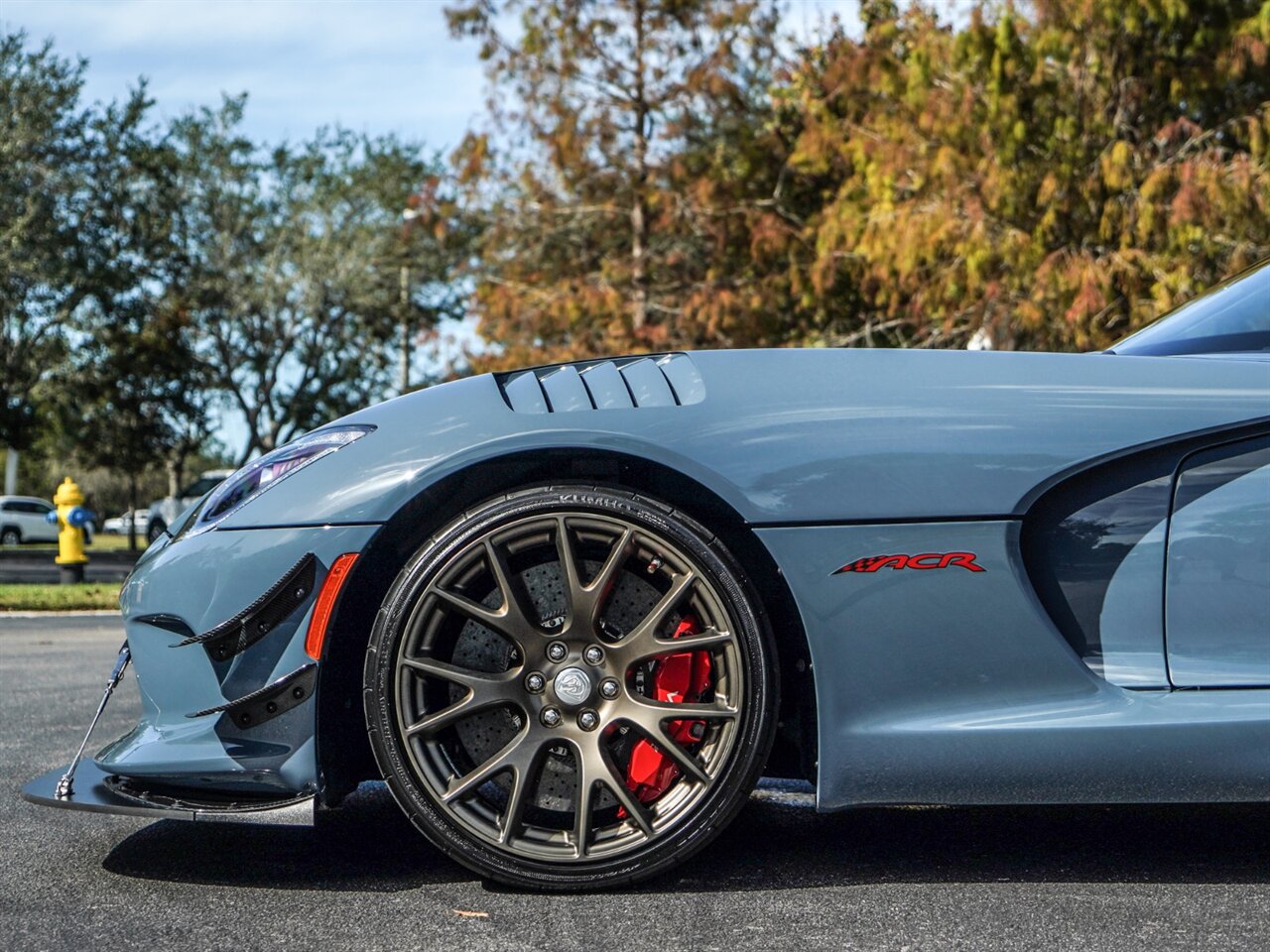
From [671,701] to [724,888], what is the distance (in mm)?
384

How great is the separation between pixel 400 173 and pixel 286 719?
32025mm

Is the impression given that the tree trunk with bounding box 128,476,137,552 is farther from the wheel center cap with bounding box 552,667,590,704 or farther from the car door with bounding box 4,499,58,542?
the wheel center cap with bounding box 552,667,590,704

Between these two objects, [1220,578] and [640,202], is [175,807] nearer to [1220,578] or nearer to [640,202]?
[1220,578]

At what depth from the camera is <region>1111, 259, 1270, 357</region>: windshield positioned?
3.01 meters

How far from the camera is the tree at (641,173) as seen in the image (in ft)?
58.7

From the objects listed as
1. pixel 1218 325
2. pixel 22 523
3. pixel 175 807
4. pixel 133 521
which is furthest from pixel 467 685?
pixel 22 523

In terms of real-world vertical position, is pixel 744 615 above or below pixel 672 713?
above

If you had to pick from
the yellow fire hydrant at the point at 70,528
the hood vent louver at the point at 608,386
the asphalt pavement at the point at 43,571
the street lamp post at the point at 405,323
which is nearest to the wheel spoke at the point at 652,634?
the hood vent louver at the point at 608,386

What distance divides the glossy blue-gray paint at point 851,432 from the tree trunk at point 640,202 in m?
Answer: 15.2

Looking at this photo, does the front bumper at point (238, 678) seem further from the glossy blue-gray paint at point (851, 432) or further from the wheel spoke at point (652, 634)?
the wheel spoke at point (652, 634)

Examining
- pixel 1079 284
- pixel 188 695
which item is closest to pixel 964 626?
pixel 188 695

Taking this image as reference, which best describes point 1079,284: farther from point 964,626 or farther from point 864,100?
point 964,626

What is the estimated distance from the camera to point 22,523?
133 feet

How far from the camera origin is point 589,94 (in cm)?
1833
